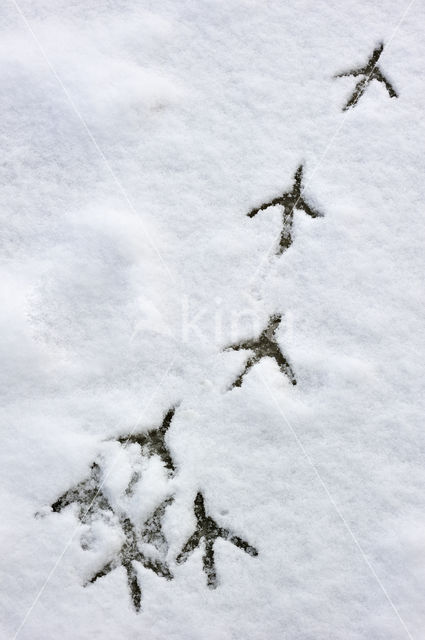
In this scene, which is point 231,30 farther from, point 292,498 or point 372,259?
point 292,498

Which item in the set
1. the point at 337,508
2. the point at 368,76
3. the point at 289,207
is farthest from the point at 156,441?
the point at 368,76

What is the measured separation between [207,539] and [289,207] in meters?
0.89

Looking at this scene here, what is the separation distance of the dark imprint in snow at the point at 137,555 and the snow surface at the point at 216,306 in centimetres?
2

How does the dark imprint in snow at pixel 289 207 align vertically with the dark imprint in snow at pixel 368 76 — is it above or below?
below

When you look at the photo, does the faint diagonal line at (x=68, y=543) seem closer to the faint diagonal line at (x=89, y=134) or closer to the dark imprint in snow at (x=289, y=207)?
the faint diagonal line at (x=89, y=134)

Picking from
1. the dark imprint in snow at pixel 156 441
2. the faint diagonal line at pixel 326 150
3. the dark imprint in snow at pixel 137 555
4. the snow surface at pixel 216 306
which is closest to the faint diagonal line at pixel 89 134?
the snow surface at pixel 216 306

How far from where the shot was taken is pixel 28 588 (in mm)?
1422

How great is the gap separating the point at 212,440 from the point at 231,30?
114cm

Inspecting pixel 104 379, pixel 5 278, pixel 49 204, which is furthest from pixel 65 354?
pixel 49 204

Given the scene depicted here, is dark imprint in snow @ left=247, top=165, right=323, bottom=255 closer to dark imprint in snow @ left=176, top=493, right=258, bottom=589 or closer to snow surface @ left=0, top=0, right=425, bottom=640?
snow surface @ left=0, top=0, right=425, bottom=640

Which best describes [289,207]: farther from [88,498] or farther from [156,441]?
[88,498]

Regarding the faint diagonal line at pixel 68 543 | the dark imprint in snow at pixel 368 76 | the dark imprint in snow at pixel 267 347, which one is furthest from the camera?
the dark imprint in snow at pixel 368 76

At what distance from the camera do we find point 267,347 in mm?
1535

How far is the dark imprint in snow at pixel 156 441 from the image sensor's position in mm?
1479
